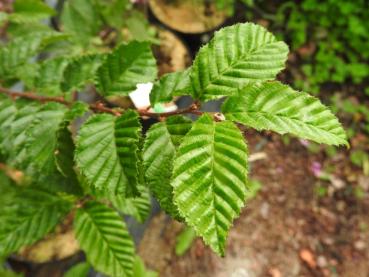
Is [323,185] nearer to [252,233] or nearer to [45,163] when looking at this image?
[252,233]

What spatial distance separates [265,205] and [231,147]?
86.5 inches

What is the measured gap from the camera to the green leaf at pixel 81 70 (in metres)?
1.07

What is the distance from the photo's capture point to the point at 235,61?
806mm

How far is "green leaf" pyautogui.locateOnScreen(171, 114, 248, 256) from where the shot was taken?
646mm

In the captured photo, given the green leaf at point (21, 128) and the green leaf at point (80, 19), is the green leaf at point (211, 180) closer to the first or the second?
the green leaf at point (21, 128)

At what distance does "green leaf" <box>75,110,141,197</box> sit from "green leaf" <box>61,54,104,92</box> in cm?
24

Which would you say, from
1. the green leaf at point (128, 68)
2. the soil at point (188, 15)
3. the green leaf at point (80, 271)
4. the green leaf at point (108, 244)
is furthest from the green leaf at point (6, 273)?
the soil at point (188, 15)

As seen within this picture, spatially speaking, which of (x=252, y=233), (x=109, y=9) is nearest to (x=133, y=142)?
(x=109, y=9)

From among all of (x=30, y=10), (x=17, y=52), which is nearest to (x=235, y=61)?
(x=17, y=52)

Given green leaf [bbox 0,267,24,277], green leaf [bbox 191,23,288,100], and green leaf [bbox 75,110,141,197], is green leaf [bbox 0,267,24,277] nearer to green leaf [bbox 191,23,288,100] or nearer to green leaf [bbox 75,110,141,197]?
green leaf [bbox 75,110,141,197]

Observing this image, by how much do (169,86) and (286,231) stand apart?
210 cm

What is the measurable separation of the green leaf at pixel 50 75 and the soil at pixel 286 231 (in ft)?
5.19

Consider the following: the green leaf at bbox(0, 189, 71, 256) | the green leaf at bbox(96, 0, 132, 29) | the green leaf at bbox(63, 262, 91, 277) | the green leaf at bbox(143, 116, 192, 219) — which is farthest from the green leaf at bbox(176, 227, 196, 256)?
the green leaf at bbox(143, 116, 192, 219)

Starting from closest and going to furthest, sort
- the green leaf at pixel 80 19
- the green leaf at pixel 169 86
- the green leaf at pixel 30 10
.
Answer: the green leaf at pixel 169 86 → the green leaf at pixel 30 10 → the green leaf at pixel 80 19
